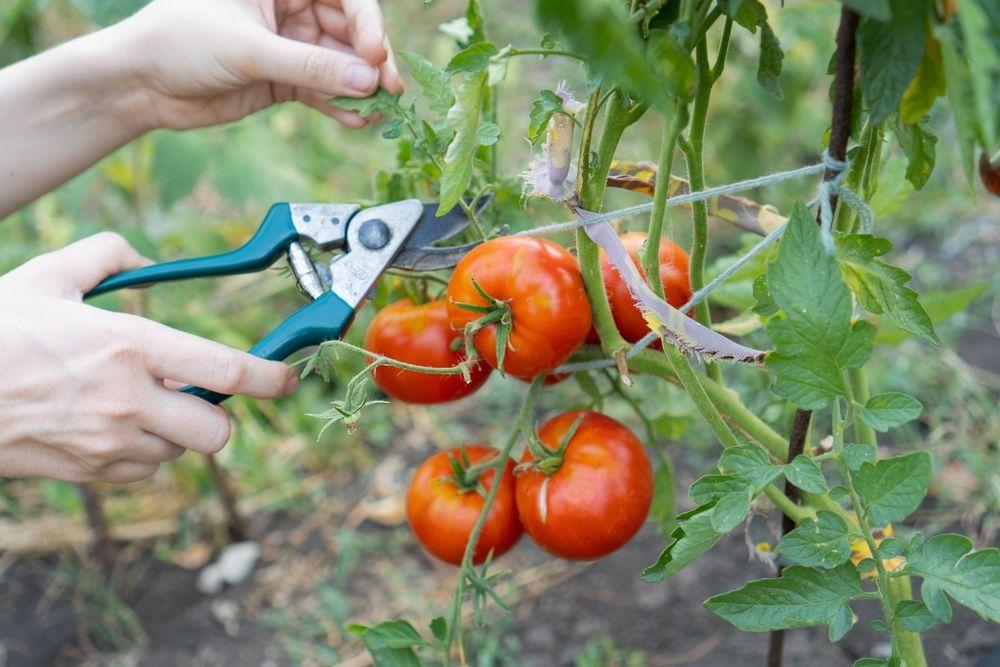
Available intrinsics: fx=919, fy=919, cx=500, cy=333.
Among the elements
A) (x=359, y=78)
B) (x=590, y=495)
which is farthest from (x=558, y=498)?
(x=359, y=78)

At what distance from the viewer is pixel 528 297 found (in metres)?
0.81

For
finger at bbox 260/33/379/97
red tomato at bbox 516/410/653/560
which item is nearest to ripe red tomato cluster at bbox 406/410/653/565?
red tomato at bbox 516/410/653/560

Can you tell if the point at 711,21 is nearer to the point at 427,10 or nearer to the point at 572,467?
the point at 572,467

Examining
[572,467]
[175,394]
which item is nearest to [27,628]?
[175,394]

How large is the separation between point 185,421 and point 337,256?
9.0 inches

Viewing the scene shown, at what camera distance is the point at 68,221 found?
223 centimetres

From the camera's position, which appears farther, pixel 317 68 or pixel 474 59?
pixel 317 68

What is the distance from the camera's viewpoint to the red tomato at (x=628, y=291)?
895mm

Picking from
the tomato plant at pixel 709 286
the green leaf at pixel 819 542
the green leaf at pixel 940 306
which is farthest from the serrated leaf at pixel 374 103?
the green leaf at pixel 940 306

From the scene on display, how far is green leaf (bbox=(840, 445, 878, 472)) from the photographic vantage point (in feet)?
2.25

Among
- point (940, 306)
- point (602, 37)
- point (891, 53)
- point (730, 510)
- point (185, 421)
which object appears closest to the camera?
point (602, 37)

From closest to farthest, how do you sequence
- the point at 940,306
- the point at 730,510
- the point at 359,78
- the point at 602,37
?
the point at 602,37 → the point at 730,510 → the point at 359,78 → the point at 940,306

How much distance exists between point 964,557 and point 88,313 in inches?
31.9

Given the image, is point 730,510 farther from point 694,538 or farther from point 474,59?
point 474,59
